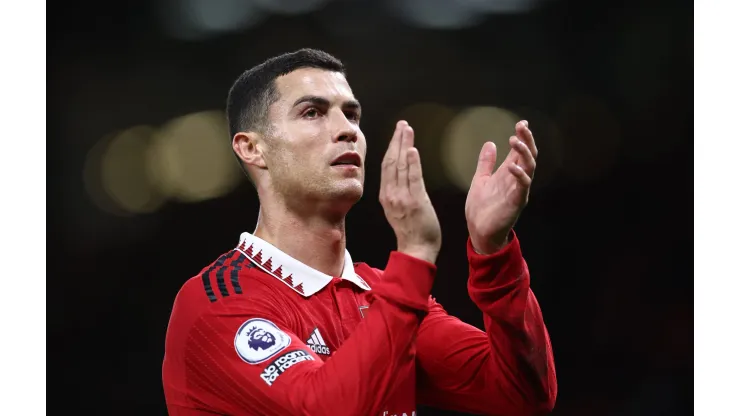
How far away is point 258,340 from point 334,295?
42 cm

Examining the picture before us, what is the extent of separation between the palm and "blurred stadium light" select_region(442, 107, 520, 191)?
294cm

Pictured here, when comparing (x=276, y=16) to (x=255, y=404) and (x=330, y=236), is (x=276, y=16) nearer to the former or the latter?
(x=330, y=236)

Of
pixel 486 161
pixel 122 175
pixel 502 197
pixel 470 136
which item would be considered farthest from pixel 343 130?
pixel 470 136

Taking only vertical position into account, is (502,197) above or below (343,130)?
below

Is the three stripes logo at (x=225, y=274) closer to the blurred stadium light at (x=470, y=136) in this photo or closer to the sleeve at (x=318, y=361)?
the sleeve at (x=318, y=361)

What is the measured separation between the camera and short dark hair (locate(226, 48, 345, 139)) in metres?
2.65

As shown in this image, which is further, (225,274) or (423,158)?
(423,158)

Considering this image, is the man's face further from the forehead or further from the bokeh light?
the bokeh light

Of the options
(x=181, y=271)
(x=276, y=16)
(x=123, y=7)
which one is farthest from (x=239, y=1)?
(x=181, y=271)

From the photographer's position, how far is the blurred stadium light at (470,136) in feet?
17.1

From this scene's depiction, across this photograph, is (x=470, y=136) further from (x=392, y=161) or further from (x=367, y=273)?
(x=392, y=161)

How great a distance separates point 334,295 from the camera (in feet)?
8.25

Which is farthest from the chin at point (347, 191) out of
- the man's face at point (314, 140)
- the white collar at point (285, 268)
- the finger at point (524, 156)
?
the finger at point (524, 156)

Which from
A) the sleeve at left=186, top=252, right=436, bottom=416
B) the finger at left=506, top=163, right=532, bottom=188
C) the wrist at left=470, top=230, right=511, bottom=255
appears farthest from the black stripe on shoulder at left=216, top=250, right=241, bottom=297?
the finger at left=506, top=163, right=532, bottom=188
